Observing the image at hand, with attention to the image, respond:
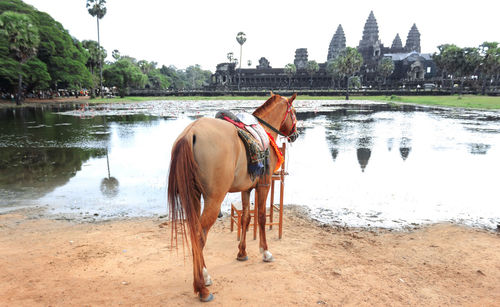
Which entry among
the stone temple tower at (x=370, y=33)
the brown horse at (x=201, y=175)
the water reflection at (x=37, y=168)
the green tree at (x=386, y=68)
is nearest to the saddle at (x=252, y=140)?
the brown horse at (x=201, y=175)

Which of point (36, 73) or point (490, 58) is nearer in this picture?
point (36, 73)

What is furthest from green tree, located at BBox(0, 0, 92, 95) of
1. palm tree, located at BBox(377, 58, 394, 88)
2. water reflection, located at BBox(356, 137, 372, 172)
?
palm tree, located at BBox(377, 58, 394, 88)

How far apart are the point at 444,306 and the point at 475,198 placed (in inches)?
202

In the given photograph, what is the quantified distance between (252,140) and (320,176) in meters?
5.71

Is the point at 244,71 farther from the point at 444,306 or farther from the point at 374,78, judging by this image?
the point at 444,306

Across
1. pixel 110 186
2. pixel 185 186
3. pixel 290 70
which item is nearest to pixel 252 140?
pixel 185 186

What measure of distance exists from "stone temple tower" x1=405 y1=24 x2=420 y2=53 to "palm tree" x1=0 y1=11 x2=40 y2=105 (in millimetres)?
92038

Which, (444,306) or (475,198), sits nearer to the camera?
(444,306)

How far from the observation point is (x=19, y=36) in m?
33.5

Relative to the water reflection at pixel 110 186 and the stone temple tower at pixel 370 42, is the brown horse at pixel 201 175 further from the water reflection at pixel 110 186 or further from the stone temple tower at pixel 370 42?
the stone temple tower at pixel 370 42

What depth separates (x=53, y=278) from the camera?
357cm

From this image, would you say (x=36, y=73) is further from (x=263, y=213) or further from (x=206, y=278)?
(x=206, y=278)

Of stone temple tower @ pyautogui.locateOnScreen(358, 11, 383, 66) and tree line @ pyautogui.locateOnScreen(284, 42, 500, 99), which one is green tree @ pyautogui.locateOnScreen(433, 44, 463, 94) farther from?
stone temple tower @ pyautogui.locateOnScreen(358, 11, 383, 66)

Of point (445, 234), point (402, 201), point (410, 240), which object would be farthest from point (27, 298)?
point (402, 201)
